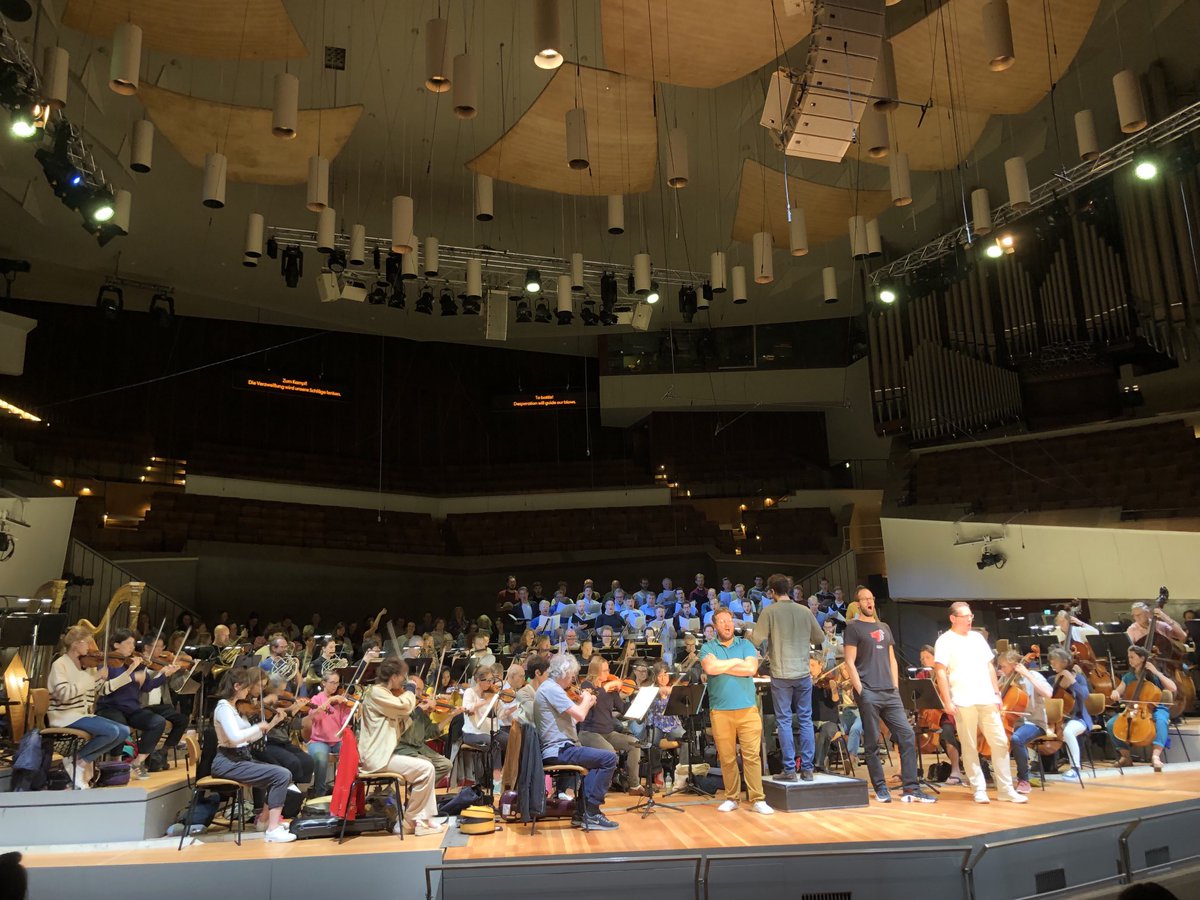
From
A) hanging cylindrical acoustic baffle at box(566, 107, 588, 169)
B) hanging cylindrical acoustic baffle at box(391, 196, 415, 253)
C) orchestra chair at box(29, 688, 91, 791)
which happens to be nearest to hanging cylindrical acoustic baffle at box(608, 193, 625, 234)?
hanging cylindrical acoustic baffle at box(391, 196, 415, 253)

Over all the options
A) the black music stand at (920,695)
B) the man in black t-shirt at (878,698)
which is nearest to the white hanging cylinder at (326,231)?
the man in black t-shirt at (878,698)

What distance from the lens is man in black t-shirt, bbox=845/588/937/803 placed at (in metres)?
6.24

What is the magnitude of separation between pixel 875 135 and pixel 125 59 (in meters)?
6.97

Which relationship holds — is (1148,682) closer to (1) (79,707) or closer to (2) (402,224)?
(1) (79,707)

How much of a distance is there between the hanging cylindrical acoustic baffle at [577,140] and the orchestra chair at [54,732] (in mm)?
6223

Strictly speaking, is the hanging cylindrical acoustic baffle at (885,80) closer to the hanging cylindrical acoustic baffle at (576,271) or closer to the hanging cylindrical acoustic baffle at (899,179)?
the hanging cylindrical acoustic baffle at (899,179)

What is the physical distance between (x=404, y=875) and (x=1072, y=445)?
12296 mm

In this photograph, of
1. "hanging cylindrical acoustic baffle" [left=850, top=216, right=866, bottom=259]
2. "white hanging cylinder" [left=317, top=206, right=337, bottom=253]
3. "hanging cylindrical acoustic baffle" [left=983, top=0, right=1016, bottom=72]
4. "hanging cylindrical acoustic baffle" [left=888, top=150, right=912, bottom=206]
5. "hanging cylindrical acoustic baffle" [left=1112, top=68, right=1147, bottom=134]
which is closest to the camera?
"hanging cylindrical acoustic baffle" [left=983, top=0, right=1016, bottom=72]

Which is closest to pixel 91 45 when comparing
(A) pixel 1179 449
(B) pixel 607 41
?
(B) pixel 607 41

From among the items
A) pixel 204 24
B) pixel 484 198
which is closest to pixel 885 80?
pixel 484 198

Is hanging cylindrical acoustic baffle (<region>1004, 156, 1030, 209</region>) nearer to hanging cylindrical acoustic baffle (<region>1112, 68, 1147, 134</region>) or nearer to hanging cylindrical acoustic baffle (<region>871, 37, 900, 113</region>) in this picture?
hanging cylindrical acoustic baffle (<region>1112, 68, 1147, 134</region>)

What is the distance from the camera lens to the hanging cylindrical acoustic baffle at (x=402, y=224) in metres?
10.5

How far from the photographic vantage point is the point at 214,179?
32.4 feet

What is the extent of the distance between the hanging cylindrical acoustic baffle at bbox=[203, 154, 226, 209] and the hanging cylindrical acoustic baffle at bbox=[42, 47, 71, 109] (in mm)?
1814
